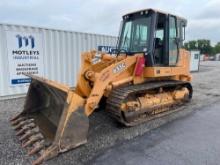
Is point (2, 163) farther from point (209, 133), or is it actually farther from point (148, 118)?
point (209, 133)

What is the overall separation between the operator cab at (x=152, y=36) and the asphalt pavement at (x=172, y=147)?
68.9 inches

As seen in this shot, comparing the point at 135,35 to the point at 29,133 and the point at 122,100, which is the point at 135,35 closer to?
the point at 122,100

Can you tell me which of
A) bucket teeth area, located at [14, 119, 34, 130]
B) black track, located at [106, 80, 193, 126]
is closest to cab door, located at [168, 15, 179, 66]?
black track, located at [106, 80, 193, 126]

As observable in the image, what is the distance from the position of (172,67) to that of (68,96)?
358cm

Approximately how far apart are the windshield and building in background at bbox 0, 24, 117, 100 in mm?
3858

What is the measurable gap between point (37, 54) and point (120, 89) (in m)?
4.86

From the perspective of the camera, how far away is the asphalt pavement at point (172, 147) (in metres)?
3.57

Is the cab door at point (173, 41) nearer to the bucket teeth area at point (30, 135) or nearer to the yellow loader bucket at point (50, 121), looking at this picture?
the yellow loader bucket at point (50, 121)

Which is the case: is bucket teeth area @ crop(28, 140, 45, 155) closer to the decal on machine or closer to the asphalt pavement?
the asphalt pavement

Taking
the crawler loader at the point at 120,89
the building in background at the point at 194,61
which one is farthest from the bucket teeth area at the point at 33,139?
the building in background at the point at 194,61

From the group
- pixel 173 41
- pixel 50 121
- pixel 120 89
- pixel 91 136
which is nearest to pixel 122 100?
pixel 120 89

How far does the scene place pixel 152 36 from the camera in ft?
17.5

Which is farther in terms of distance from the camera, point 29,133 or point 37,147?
point 29,133

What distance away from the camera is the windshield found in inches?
218
